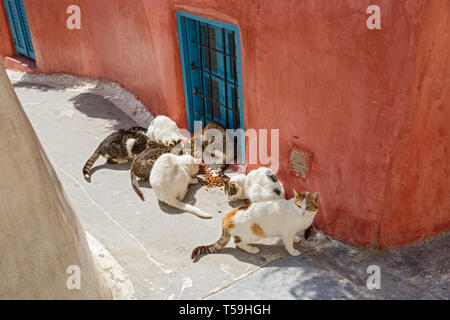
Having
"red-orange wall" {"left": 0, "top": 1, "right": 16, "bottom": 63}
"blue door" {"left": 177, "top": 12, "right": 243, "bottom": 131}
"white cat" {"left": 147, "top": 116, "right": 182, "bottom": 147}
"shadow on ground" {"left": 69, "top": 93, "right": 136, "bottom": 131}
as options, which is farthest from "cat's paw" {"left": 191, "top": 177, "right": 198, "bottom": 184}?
"red-orange wall" {"left": 0, "top": 1, "right": 16, "bottom": 63}

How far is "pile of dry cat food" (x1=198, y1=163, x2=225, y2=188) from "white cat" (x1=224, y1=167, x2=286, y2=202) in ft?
2.00

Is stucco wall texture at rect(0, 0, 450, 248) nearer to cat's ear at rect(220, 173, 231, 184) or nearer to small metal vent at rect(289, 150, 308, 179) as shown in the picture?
small metal vent at rect(289, 150, 308, 179)

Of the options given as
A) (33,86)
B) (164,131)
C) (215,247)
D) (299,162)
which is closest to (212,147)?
(164,131)

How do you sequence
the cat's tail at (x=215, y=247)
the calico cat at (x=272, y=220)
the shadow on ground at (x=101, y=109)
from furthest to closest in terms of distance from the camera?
the shadow on ground at (x=101, y=109) < the cat's tail at (x=215, y=247) < the calico cat at (x=272, y=220)

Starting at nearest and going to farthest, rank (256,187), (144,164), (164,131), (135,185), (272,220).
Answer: (272,220), (256,187), (135,185), (144,164), (164,131)

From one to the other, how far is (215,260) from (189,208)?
121 centimetres

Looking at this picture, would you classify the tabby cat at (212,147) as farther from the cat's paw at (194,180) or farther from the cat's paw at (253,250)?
the cat's paw at (253,250)

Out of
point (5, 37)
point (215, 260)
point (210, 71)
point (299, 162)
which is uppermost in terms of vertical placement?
point (210, 71)

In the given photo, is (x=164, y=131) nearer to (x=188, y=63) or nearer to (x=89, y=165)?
(x=188, y=63)

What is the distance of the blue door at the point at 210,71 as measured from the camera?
741 cm

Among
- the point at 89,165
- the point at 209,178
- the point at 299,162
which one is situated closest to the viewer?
the point at 299,162

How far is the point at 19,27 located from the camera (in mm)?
13781

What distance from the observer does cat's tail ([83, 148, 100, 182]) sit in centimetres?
769

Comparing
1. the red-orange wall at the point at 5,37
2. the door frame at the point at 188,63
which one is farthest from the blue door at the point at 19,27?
the door frame at the point at 188,63
